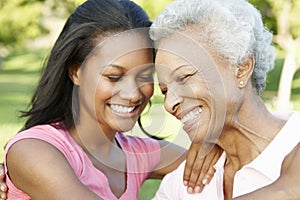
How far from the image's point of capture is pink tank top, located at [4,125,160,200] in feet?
9.87

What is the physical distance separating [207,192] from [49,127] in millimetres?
724

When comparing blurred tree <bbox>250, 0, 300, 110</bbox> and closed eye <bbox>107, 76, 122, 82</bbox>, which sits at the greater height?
closed eye <bbox>107, 76, 122, 82</bbox>

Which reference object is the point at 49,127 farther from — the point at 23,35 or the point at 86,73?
the point at 23,35

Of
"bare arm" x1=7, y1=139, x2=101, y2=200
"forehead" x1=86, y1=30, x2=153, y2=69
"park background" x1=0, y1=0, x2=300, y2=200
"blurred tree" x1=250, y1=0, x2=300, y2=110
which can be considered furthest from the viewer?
"blurred tree" x1=250, y1=0, x2=300, y2=110

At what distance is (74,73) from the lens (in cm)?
316

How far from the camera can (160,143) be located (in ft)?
11.7

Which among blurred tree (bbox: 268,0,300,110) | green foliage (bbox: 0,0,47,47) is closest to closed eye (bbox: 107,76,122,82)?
blurred tree (bbox: 268,0,300,110)

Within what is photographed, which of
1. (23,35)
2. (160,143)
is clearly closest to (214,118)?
(160,143)

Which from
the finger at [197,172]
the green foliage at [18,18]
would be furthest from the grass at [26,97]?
the green foliage at [18,18]

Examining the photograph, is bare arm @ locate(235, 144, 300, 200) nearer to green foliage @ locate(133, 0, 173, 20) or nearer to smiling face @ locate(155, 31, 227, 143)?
smiling face @ locate(155, 31, 227, 143)

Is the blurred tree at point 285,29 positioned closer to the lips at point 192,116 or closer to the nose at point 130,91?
the nose at point 130,91

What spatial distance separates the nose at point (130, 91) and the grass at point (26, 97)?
12 cm

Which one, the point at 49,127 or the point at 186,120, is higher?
the point at 186,120

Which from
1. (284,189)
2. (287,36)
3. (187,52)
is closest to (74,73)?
(187,52)
